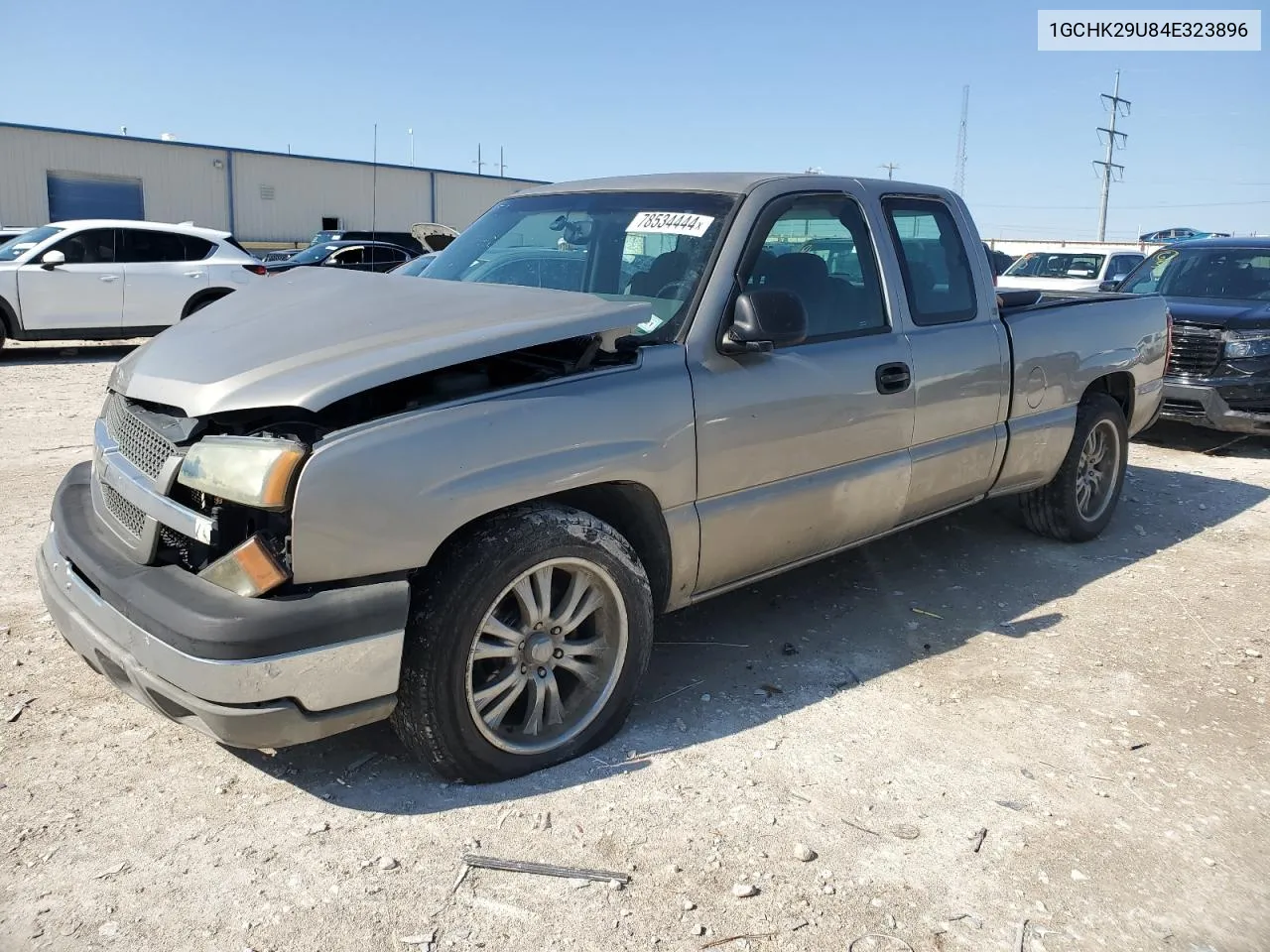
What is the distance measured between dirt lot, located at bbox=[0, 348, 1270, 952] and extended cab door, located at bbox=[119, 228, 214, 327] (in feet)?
30.4

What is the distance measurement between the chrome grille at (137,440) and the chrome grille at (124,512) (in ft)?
0.41

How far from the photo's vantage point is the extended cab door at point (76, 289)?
12.2 meters

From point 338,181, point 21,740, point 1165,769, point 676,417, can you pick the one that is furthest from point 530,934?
point 338,181

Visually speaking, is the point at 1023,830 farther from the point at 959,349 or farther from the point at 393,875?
the point at 959,349

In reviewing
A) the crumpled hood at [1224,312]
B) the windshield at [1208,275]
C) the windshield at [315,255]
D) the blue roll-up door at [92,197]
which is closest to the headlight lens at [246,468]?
the crumpled hood at [1224,312]

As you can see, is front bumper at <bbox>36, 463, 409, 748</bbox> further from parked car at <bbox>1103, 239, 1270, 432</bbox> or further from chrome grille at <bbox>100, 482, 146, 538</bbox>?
parked car at <bbox>1103, 239, 1270, 432</bbox>

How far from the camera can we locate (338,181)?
37.1 metres

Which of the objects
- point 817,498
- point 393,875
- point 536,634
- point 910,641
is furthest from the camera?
point 910,641

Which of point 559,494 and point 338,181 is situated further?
point 338,181

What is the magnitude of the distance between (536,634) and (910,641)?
6.38 feet

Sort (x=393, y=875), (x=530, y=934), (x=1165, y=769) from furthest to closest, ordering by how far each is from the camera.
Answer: (x=1165, y=769)
(x=393, y=875)
(x=530, y=934)

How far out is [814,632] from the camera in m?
4.48

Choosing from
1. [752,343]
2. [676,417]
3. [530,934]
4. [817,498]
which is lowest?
[530,934]

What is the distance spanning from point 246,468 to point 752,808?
1754mm
